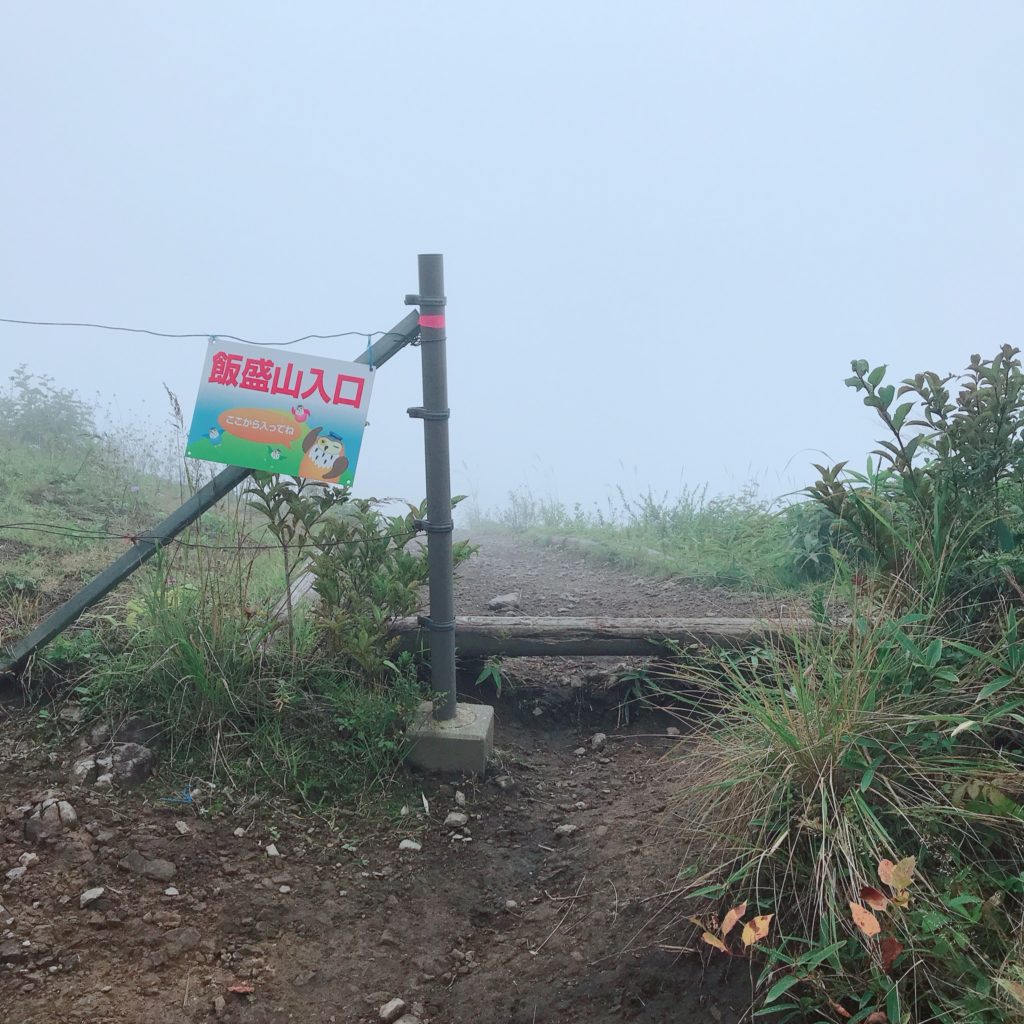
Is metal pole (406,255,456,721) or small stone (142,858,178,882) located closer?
small stone (142,858,178,882)

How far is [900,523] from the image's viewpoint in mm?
2896

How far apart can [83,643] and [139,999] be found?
1.50m

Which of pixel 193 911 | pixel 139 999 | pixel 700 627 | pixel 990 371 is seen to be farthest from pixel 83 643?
pixel 990 371

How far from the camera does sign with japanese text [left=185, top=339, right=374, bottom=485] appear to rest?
283 centimetres

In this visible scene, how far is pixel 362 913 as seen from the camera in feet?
7.93

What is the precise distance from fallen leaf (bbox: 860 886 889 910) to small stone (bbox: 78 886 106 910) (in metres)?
1.89

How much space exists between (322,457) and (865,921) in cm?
201

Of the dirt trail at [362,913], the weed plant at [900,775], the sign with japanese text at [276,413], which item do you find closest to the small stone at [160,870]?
the dirt trail at [362,913]

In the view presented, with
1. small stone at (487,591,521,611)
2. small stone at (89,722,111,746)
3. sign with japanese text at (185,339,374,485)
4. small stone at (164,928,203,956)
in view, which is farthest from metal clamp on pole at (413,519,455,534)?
small stone at (487,591,521,611)

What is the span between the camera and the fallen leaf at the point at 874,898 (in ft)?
5.31

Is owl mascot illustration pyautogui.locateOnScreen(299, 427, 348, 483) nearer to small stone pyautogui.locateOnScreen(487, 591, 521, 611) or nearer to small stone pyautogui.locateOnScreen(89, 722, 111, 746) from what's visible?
small stone pyautogui.locateOnScreen(89, 722, 111, 746)

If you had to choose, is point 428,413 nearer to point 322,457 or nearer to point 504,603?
point 322,457

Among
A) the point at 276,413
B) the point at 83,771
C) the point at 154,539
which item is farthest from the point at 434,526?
the point at 83,771

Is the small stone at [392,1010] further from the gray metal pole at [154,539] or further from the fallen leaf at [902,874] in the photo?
the gray metal pole at [154,539]
